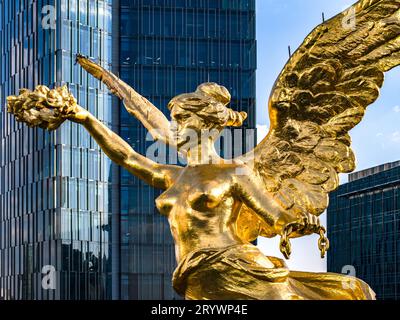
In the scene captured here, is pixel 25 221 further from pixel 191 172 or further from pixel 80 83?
pixel 191 172

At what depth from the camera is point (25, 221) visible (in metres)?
55.4

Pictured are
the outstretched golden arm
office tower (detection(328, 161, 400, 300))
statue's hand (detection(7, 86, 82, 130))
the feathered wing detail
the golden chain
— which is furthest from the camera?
office tower (detection(328, 161, 400, 300))

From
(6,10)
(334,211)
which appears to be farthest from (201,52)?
(334,211)

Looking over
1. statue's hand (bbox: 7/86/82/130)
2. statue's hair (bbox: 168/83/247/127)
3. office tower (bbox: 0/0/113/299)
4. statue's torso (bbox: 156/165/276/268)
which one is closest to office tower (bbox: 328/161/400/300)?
office tower (bbox: 0/0/113/299)

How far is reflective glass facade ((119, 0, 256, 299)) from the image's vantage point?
176 feet

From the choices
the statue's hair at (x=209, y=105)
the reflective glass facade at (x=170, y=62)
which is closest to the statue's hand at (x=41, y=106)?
the statue's hair at (x=209, y=105)

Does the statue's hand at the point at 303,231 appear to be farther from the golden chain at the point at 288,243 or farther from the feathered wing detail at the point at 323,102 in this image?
the feathered wing detail at the point at 323,102

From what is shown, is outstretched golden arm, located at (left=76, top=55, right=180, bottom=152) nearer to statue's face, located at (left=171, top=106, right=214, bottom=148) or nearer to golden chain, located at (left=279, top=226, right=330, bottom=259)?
statue's face, located at (left=171, top=106, right=214, bottom=148)

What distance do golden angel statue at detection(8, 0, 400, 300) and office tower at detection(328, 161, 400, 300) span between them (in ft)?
167

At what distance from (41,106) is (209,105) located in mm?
1471

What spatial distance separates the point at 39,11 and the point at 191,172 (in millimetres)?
45805

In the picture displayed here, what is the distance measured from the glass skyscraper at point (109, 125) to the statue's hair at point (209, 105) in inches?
1662

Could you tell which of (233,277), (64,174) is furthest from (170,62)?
(233,277)

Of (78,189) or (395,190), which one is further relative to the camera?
(395,190)
